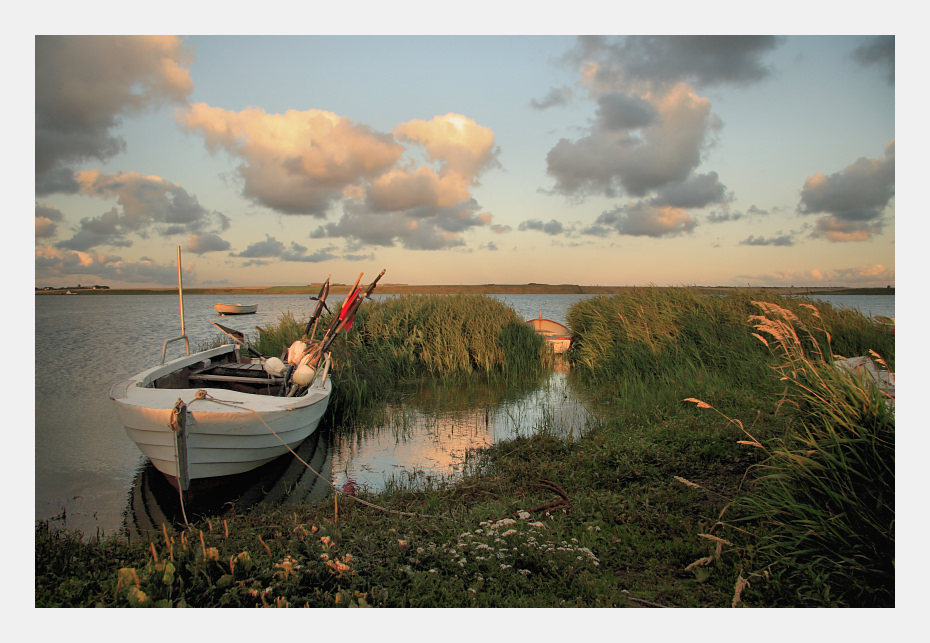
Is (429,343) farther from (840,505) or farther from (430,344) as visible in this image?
(840,505)

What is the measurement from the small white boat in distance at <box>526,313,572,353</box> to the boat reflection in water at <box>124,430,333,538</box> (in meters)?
10.2

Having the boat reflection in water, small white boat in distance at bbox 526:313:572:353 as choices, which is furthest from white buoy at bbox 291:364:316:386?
small white boat in distance at bbox 526:313:572:353

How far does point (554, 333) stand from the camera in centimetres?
1727

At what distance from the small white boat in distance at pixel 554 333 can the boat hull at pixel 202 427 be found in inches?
426

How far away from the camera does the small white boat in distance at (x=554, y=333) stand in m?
16.3

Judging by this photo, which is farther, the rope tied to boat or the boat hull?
the boat hull

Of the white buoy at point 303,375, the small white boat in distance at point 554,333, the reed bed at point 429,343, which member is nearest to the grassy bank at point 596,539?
the white buoy at point 303,375

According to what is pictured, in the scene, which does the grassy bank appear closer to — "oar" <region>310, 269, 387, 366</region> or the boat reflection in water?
the boat reflection in water

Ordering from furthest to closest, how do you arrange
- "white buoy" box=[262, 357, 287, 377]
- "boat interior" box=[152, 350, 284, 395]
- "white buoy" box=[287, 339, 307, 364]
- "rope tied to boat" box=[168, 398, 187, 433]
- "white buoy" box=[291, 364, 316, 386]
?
"white buoy" box=[287, 339, 307, 364] → "boat interior" box=[152, 350, 284, 395] → "white buoy" box=[262, 357, 287, 377] → "white buoy" box=[291, 364, 316, 386] → "rope tied to boat" box=[168, 398, 187, 433]

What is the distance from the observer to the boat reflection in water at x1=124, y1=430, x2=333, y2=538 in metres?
5.36

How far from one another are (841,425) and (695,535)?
1.20m

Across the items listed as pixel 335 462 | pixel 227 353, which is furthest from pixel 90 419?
pixel 335 462

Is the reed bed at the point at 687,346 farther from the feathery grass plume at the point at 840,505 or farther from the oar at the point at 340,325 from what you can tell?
the oar at the point at 340,325

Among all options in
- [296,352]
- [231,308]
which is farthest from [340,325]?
[231,308]
